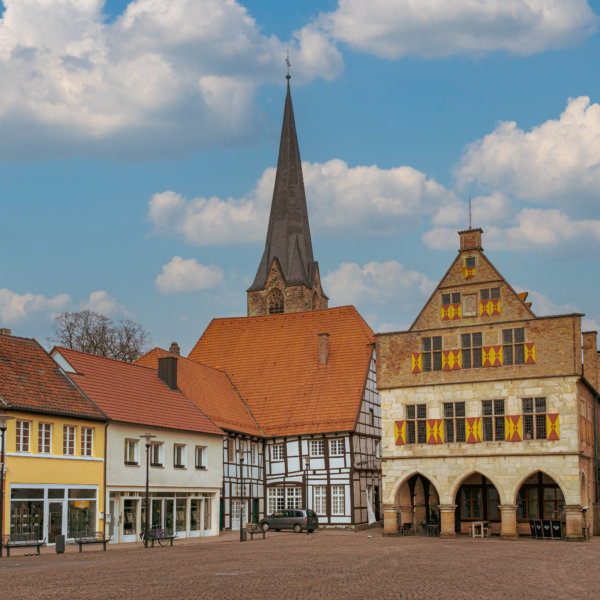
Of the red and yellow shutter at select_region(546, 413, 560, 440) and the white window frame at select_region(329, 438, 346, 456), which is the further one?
the white window frame at select_region(329, 438, 346, 456)

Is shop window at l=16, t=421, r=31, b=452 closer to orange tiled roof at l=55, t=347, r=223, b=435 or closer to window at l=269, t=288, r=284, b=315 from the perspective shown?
orange tiled roof at l=55, t=347, r=223, b=435

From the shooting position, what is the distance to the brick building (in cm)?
4059

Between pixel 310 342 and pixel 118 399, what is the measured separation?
18.8 meters

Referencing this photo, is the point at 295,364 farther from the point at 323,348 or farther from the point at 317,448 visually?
the point at 317,448

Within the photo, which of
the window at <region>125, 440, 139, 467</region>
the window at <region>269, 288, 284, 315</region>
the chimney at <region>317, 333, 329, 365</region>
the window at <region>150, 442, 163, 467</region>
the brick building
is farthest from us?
the window at <region>269, 288, 284, 315</region>

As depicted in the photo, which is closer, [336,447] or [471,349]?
[471,349]

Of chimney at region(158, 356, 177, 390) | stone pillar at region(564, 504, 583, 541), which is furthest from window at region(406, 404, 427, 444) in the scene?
chimney at region(158, 356, 177, 390)

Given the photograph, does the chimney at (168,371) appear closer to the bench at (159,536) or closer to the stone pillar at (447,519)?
the bench at (159,536)

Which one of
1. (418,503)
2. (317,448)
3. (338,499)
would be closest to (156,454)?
(317,448)

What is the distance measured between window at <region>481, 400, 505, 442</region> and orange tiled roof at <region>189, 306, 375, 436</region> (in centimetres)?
987

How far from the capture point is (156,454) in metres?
41.9

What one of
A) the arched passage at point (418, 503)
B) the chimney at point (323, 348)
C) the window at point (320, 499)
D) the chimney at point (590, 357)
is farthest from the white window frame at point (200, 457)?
the chimney at point (590, 357)

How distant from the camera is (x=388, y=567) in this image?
23.7m

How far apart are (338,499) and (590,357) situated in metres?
15.2
